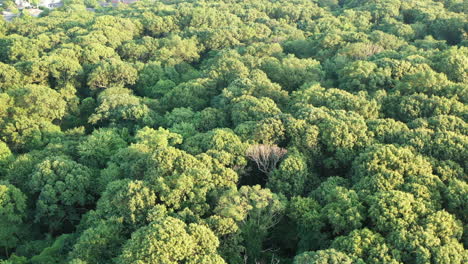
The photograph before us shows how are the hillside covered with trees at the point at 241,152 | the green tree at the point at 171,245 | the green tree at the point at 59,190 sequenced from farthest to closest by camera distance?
the green tree at the point at 59,190 → the hillside covered with trees at the point at 241,152 → the green tree at the point at 171,245

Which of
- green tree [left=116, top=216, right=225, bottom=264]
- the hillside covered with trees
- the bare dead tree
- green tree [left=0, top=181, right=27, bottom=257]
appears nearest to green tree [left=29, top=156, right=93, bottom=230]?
the hillside covered with trees

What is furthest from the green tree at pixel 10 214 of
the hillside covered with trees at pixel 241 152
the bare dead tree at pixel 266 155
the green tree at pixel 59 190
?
the bare dead tree at pixel 266 155

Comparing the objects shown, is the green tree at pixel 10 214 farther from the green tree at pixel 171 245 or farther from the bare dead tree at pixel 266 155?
the bare dead tree at pixel 266 155

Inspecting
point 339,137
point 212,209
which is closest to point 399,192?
point 339,137

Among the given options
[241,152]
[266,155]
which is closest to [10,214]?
[241,152]

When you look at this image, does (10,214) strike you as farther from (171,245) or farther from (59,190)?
(171,245)

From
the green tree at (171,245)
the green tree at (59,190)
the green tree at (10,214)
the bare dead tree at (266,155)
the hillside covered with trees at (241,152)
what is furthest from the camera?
the green tree at (59,190)

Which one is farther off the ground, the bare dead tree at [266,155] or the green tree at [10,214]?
the bare dead tree at [266,155]

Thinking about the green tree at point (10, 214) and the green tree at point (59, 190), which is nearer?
the green tree at point (10, 214)

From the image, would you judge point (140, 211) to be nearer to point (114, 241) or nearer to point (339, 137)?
point (114, 241)
